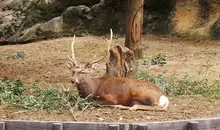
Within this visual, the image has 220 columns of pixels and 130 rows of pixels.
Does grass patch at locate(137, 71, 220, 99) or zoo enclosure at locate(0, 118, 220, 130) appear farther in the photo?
grass patch at locate(137, 71, 220, 99)

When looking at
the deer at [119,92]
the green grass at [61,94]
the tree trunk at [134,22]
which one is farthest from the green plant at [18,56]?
the deer at [119,92]

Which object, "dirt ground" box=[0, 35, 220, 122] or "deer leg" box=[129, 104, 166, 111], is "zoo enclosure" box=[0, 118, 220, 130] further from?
"deer leg" box=[129, 104, 166, 111]

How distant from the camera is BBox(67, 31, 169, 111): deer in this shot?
7.36 m

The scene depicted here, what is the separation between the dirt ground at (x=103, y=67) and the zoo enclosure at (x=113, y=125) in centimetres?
60

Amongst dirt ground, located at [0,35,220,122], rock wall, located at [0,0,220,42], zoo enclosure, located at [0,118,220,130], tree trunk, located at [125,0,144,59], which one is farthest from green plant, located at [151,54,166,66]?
zoo enclosure, located at [0,118,220,130]

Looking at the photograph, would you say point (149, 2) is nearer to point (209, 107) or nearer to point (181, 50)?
point (181, 50)

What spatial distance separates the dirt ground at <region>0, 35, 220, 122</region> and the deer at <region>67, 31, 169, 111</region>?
169 millimetres

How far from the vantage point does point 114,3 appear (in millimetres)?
18062

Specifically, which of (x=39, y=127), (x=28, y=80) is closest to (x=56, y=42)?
(x=28, y=80)

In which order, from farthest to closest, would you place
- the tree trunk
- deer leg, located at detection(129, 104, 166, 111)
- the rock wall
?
1. the rock wall
2. the tree trunk
3. deer leg, located at detection(129, 104, 166, 111)

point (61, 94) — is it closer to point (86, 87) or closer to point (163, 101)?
point (86, 87)

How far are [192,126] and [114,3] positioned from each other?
12216mm

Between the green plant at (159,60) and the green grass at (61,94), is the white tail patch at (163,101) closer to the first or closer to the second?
the green grass at (61,94)

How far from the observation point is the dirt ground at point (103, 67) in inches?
277
